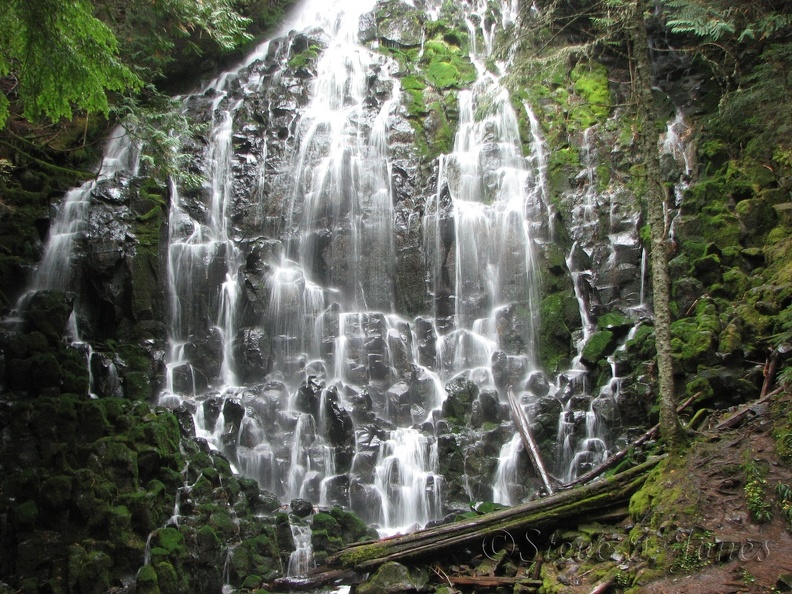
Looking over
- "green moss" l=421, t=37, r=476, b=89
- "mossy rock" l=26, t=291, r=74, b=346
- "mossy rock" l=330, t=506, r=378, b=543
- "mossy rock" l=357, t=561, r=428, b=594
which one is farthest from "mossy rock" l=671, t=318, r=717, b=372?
"green moss" l=421, t=37, r=476, b=89

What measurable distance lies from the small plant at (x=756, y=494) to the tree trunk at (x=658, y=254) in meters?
1.00

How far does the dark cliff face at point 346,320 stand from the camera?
8875 mm

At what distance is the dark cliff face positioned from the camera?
888cm

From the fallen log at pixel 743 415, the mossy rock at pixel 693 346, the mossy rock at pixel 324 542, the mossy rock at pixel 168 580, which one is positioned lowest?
the mossy rock at pixel 168 580

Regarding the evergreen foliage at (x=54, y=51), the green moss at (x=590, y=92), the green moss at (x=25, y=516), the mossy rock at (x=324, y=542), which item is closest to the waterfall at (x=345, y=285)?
the green moss at (x=590, y=92)

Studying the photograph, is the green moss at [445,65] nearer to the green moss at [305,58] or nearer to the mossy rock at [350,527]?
the green moss at [305,58]

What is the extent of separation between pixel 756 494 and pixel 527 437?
232 inches

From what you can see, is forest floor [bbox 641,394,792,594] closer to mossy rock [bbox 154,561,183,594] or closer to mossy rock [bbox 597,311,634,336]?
mossy rock [bbox 597,311,634,336]

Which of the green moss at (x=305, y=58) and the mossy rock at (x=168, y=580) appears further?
the green moss at (x=305, y=58)

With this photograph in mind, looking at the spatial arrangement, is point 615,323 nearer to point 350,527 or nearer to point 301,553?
point 350,527

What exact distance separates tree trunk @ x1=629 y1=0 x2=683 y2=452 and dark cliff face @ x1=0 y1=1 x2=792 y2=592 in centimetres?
196

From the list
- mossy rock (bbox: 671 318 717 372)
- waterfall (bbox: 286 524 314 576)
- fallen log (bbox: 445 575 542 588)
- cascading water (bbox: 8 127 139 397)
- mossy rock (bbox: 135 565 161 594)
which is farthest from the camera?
cascading water (bbox: 8 127 139 397)

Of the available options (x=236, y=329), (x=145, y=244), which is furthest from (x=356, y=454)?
(x=145, y=244)

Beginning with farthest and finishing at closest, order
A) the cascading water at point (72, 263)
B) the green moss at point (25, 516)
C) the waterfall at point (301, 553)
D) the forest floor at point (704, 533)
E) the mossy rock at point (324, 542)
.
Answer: the cascading water at point (72, 263), the mossy rock at point (324, 542), the waterfall at point (301, 553), the green moss at point (25, 516), the forest floor at point (704, 533)
